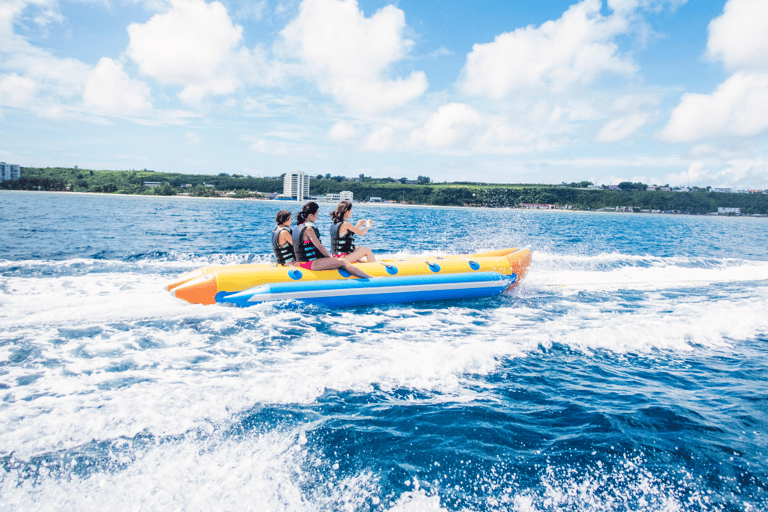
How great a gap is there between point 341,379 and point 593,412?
1931 millimetres

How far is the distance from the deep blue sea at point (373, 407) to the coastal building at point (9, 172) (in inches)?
4233

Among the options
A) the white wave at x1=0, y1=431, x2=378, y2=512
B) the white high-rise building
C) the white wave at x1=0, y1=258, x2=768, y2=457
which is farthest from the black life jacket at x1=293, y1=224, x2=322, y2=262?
the white high-rise building

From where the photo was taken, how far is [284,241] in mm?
6117

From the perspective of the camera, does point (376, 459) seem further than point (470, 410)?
No

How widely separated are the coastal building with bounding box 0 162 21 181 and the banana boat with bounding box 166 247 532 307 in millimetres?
108874

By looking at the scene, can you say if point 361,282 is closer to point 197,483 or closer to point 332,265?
point 332,265

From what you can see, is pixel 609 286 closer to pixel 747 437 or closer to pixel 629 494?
pixel 747 437

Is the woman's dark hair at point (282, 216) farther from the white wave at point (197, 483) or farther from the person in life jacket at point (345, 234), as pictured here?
the white wave at point (197, 483)

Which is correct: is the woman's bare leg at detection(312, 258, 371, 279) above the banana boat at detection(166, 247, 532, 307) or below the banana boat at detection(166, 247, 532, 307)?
above

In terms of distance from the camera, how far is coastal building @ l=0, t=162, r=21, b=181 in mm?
84500

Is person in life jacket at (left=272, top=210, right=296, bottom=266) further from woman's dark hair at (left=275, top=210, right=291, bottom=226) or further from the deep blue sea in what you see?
the deep blue sea

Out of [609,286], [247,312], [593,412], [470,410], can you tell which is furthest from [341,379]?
[609,286]

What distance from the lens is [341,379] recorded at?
346 cm

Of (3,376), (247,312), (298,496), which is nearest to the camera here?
(298,496)
